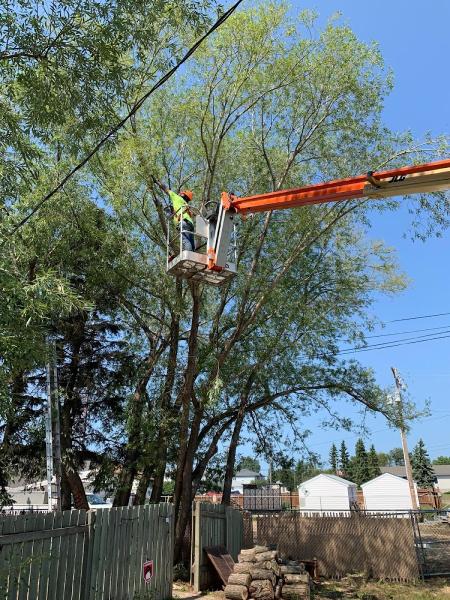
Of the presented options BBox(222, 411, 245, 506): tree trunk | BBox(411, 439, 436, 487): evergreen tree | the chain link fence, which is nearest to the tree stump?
the chain link fence

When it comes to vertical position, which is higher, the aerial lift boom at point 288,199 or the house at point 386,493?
the aerial lift boom at point 288,199

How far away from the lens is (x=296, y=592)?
10.8 m

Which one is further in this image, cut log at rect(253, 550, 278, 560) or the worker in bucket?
cut log at rect(253, 550, 278, 560)

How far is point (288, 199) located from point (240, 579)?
7597mm

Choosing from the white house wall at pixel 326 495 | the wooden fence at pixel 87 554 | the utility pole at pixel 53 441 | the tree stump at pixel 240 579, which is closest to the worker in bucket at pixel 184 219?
the wooden fence at pixel 87 554

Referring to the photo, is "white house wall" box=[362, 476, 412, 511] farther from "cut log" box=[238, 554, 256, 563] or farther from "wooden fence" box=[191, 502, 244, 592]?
"cut log" box=[238, 554, 256, 563]

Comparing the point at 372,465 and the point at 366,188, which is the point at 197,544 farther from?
the point at 372,465

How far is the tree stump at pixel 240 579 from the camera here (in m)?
10.6

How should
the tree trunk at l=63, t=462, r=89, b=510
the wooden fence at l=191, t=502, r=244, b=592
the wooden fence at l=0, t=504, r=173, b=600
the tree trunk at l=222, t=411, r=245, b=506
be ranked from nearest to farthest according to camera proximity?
the wooden fence at l=0, t=504, r=173, b=600 < the wooden fence at l=191, t=502, r=244, b=592 < the tree trunk at l=63, t=462, r=89, b=510 < the tree trunk at l=222, t=411, r=245, b=506

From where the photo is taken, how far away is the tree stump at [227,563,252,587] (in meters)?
10.6

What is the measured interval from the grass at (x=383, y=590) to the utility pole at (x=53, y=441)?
668cm

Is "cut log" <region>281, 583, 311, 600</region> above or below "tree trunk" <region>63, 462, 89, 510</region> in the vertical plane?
below

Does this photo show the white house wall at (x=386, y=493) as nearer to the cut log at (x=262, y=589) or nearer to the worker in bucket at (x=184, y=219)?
the cut log at (x=262, y=589)

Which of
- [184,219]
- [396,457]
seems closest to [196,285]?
[184,219]
